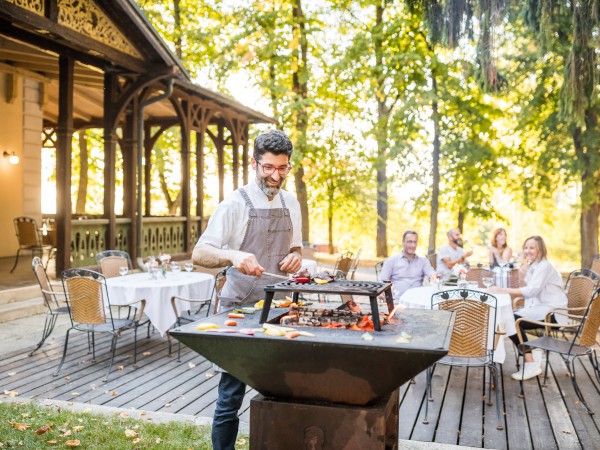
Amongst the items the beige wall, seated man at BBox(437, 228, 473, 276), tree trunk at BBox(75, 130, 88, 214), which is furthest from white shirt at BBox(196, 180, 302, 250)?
tree trunk at BBox(75, 130, 88, 214)

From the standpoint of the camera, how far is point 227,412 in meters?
3.04

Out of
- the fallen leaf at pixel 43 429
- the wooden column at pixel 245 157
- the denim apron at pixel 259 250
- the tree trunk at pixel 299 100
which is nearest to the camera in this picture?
the denim apron at pixel 259 250

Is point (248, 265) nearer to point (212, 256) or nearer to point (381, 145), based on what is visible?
point (212, 256)

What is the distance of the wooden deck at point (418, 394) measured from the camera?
14.6 ft

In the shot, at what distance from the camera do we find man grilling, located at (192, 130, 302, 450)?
10.0ft

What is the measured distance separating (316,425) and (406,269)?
4804 mm

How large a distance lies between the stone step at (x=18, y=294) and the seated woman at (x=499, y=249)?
6992 millimetres

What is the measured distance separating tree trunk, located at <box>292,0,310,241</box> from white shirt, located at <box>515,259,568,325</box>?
1244cm

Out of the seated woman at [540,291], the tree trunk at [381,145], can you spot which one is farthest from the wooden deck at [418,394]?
the tree trunk at [381,145]

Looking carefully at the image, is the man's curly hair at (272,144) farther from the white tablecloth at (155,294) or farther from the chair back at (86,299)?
the white tablecloth at (155,294)

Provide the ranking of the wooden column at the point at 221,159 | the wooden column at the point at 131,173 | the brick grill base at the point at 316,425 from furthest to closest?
the wooden column at the point at 221,159
the wooden column at the point at 131,173
the brick grill base at the point at 316,425

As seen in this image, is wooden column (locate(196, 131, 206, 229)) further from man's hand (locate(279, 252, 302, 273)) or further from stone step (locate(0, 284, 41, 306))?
man's hand (locate(279, 252, 302, 273))

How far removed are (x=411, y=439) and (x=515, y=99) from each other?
14615 millimetres

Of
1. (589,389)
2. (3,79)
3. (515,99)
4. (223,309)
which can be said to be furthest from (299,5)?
(223,309)
